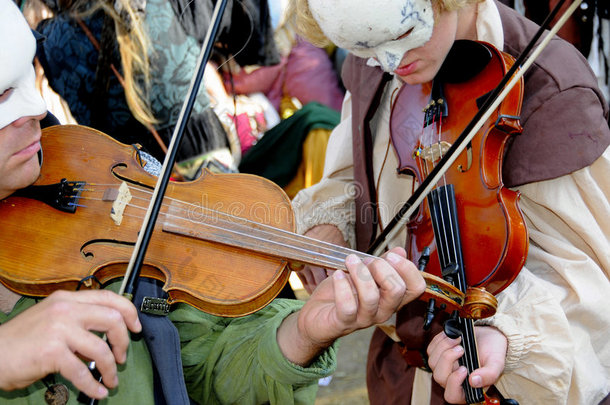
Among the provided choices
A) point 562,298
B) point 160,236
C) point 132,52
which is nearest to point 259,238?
point 160,236

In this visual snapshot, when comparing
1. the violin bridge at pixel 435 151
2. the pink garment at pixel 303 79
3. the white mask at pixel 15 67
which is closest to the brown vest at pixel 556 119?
the violin bridge at pixel 435 151

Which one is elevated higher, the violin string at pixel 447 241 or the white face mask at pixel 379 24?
the white face mask at pixel 379 24

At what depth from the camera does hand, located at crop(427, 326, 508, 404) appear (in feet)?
3.26

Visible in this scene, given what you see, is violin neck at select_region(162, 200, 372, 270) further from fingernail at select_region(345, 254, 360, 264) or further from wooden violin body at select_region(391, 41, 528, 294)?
wooden violin body at select_region(391, 41, 528, 294)

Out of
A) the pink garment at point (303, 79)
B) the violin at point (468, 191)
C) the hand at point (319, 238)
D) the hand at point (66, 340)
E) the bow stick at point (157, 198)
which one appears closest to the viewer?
the hand at point (66, 340)

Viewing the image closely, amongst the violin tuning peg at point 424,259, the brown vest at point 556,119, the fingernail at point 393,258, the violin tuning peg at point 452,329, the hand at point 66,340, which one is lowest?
the violin tuning peg at point 452,329

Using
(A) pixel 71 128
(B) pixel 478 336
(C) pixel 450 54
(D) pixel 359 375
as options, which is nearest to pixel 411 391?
(B) pixel 478 336

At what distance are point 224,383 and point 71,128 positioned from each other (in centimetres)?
67

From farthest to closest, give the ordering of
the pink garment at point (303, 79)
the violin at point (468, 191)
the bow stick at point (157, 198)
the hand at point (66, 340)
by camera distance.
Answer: the pink garment at point (303, 79)
the violin at point (468, 191)
the bow stick at point (157, 198)
the hand at point (66, 340)

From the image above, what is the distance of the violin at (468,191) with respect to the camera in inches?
40.1

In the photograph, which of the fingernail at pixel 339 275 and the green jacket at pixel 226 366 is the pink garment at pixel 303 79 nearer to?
the green jacket at pixel 226 366

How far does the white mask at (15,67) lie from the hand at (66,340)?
1.29 ft

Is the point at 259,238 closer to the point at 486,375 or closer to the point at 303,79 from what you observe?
the point at 486,375

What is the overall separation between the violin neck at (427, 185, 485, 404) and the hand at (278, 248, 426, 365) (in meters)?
0.11
